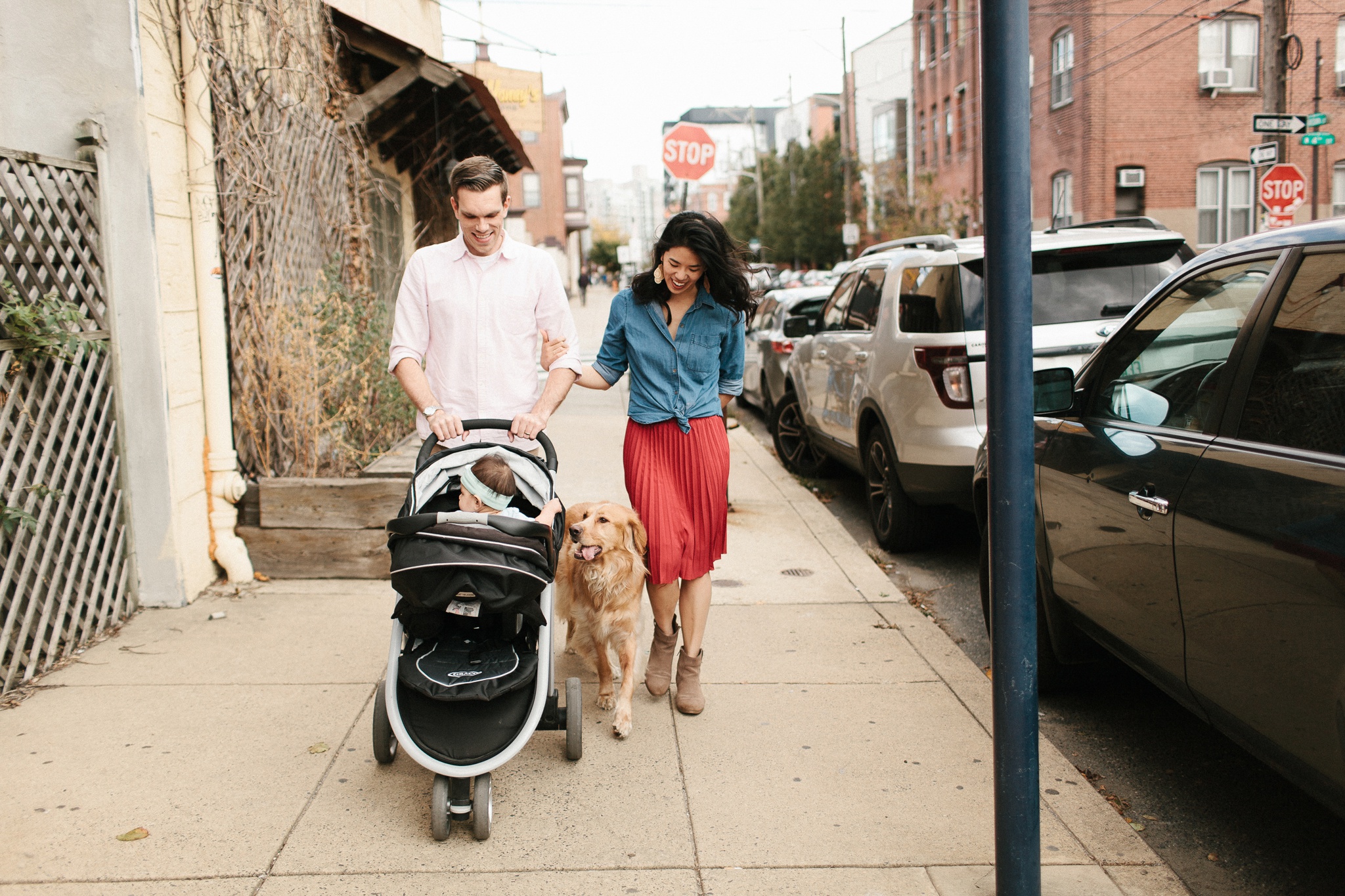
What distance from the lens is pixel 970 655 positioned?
532cm

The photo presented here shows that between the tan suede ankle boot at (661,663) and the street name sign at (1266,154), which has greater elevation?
the street name sign at (1266,154)

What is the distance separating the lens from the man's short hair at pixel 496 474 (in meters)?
3.58

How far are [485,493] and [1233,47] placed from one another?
95.3 feet

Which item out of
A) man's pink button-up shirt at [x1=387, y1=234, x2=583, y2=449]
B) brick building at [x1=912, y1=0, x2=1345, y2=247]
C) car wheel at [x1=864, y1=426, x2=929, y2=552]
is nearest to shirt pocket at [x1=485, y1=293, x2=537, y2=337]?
man's pink button-up shirt at [x1=387, y1=234, x2=583, y2=449]

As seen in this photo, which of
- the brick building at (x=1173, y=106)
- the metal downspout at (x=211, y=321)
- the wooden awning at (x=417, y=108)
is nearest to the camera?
the metal downspout at (x=211, y=321)

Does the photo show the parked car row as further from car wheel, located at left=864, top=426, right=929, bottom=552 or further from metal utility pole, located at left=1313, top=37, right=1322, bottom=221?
metal utility pole, located at left=1313, top=37, right=1322, bottom=221

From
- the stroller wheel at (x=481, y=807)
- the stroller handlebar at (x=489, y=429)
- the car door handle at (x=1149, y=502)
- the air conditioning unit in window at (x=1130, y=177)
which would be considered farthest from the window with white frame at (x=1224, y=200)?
the stroller wheel at (x=481, y=807)

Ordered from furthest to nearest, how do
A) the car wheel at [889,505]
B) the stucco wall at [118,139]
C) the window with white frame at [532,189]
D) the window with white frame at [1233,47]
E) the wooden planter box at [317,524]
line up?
1. the window with white frame at [532,189]
2. the window with white frame at [1233,47]
3. the car wheel at [889,505]
4. the wooden planter box at [317,524]
5. the stucco wall at [118,139]

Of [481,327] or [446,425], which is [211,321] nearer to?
[481,327]

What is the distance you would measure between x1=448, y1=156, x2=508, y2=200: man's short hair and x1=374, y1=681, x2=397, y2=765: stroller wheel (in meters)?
1.70

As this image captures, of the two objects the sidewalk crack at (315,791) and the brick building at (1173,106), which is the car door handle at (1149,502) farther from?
the brick building at (1173,106)

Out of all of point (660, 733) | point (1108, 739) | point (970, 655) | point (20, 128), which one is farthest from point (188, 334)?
point (1108, 739)

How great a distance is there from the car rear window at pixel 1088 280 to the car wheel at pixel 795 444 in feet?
11.9

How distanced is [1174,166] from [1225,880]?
27.3m
